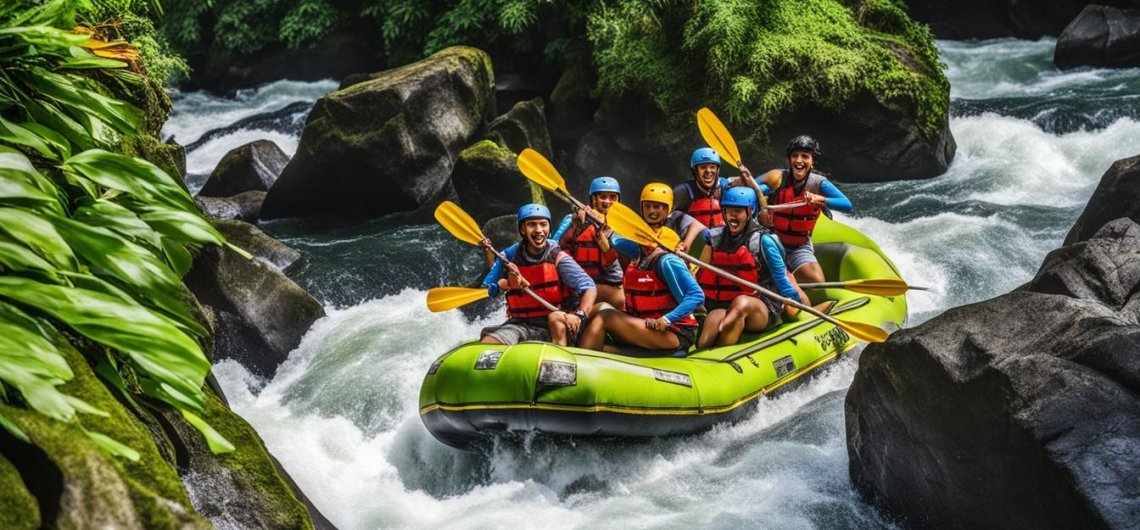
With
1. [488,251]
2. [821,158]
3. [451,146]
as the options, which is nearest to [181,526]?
[488,251]

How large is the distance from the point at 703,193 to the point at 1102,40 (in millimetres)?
7897

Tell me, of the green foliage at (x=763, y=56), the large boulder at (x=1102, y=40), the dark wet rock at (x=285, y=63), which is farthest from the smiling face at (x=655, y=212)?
the dark wet rock at (x=285, y=63)

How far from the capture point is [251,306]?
22.0 ft

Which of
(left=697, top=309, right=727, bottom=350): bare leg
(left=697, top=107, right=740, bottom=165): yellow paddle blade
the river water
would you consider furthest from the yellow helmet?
(left=697, top=107, right=740, bottom=165): yellow paddle blade

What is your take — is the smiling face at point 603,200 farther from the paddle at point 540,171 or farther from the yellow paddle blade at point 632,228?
the paddle at point 540,171

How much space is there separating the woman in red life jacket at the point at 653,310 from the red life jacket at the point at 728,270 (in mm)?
347

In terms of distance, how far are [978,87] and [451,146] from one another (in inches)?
260

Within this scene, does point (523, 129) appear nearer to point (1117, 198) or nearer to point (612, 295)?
point (612, 295)

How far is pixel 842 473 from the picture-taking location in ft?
14.9

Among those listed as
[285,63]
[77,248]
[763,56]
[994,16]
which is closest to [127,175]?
[77,248]

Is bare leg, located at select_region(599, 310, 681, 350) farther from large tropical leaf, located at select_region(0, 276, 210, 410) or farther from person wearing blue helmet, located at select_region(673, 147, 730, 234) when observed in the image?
large tropical leaf, located at select_region(0, 276, 210, 410)

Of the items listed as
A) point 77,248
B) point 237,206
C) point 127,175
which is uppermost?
point 127,175

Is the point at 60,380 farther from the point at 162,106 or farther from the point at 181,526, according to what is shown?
the point at 162,106

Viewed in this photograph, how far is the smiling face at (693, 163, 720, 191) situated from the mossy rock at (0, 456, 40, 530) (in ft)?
17.1
